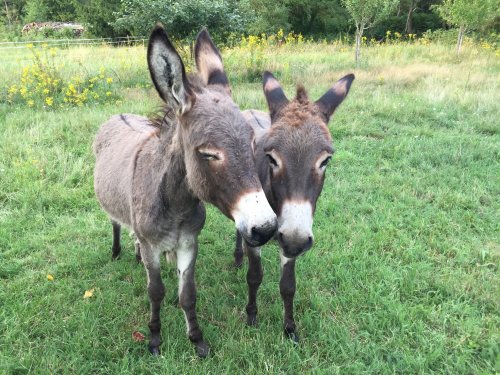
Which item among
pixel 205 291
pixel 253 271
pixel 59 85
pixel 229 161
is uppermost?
pixel 229 161

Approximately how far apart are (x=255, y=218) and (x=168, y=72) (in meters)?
0.90

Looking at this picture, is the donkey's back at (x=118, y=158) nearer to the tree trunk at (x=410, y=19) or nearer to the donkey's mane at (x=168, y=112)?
the donkey's mane at (x=168, y=112)

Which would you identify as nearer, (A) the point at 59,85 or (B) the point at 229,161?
(B) the point at 229,161

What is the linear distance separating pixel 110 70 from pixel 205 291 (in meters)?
9.03

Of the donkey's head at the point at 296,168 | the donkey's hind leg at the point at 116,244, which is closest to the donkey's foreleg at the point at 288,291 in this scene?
the donkey's head at the point at 296,168

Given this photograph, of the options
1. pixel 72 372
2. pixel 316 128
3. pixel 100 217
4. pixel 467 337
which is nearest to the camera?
pixel 316 128

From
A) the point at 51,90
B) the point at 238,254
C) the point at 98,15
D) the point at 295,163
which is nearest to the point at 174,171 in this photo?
the point at 295,163

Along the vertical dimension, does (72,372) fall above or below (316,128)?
below

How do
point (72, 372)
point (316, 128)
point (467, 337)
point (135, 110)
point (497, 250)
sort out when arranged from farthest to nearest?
point (135, 110) → point (497, 250) → point (467, 337) → point (72, 372) → point (316, 128)

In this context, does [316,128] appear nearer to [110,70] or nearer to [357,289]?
[357,289]

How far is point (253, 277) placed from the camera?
2971 millimetres

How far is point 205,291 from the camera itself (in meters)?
3.39

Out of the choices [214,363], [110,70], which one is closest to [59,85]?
[110,70]

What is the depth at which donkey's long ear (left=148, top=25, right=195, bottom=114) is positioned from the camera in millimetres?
1786
